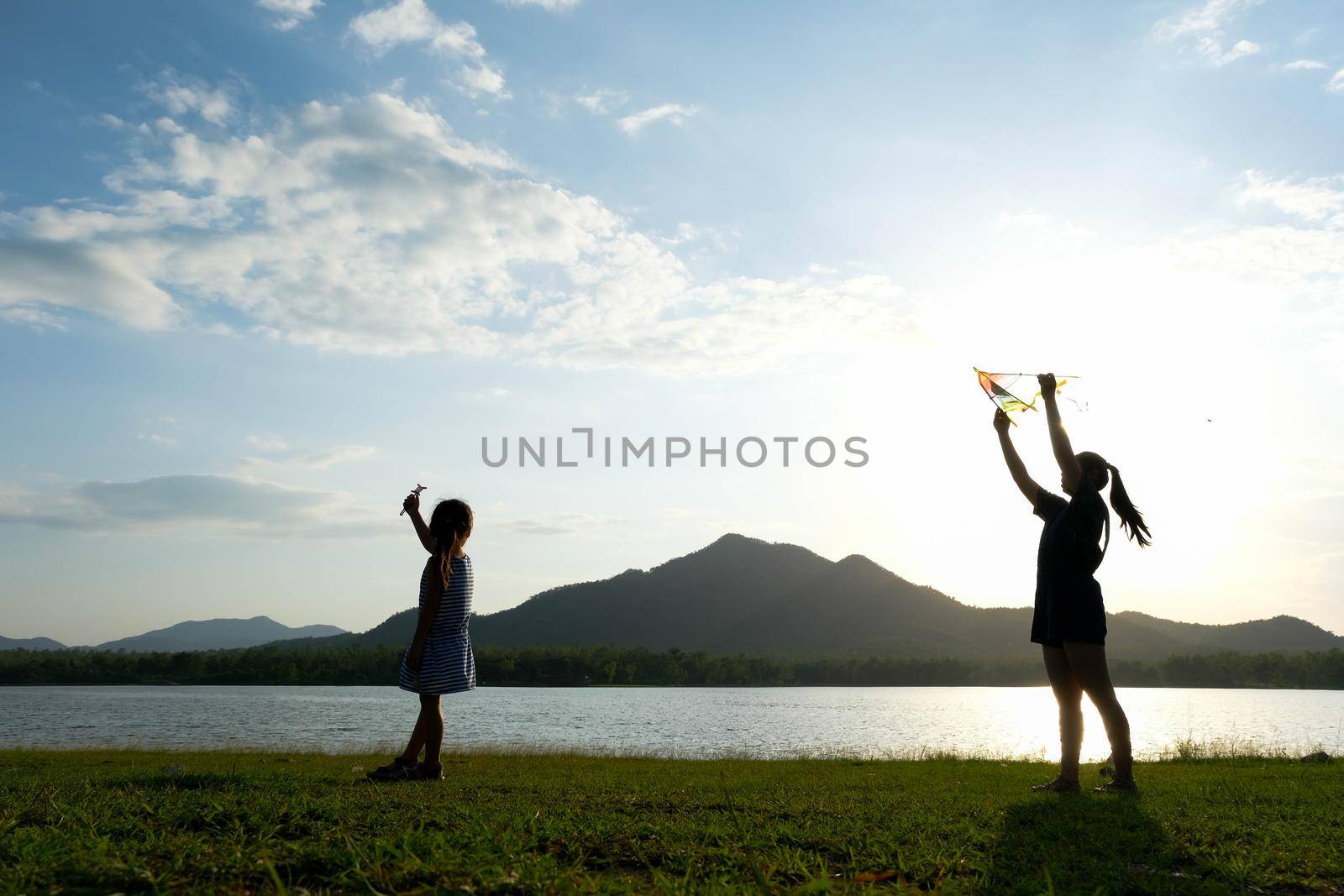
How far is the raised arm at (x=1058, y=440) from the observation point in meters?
6.53

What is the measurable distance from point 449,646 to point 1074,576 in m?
4.93

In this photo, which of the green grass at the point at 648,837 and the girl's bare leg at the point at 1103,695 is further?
the girl's bare leg at the point at 1103,695

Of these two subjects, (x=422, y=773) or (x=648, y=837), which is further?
(x=422, y=773)

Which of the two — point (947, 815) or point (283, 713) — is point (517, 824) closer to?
point (947, 815)

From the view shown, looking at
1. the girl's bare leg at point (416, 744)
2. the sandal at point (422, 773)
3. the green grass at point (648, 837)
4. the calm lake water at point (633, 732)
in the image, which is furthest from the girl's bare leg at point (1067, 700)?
the calm lake water at point (633, 732)

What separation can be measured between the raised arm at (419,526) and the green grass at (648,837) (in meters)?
1.89

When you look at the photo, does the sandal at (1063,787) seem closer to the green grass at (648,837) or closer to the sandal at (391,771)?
the green grass at (648,837)

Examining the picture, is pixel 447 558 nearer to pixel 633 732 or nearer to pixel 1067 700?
pixel 1067 700

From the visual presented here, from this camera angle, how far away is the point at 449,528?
738cm

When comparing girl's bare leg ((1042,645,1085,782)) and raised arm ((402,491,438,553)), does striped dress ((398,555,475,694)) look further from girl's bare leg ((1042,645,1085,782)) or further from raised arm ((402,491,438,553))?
girl's bare leg ((1042,645,1085,782))

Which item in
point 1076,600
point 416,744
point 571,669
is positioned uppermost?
point 1076,600

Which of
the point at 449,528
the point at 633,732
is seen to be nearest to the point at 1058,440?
the point at 449,528

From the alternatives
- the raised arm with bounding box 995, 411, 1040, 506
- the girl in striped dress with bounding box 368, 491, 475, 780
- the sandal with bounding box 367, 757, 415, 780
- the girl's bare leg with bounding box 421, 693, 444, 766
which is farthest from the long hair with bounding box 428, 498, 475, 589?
the raised arm with bounding box 995, 411, 1040, 506

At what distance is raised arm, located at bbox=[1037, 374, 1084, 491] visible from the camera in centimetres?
653
